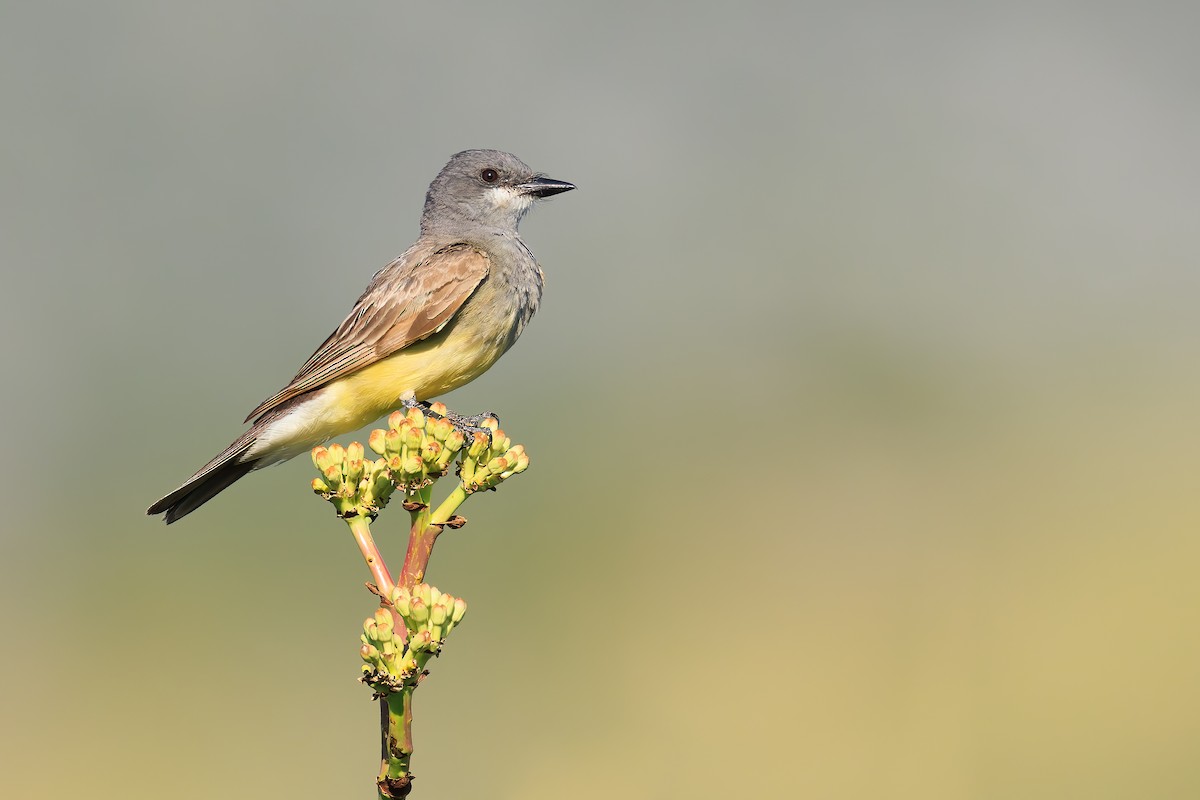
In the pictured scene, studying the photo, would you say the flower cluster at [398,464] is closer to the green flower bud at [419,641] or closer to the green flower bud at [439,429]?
the green flower bud at [439,429]

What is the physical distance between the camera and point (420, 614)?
101 inches

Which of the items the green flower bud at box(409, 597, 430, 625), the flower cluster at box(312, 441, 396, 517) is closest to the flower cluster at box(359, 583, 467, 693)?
the green flower bud at box(409, 597, 430, 625)

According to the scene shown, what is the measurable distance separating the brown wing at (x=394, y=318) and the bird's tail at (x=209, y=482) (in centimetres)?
30

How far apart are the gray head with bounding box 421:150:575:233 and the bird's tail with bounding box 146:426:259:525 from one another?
6.88 ft

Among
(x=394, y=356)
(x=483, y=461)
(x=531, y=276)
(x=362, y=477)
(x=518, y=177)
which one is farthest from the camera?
(x=518, y=177)

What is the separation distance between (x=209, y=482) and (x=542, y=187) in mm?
2762

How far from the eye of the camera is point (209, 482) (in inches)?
185

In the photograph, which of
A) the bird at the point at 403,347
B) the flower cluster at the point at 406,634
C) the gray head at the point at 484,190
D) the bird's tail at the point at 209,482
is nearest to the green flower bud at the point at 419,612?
the flower cluster at the point at 406,634

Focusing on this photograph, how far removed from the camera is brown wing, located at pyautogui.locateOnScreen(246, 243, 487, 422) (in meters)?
5.32

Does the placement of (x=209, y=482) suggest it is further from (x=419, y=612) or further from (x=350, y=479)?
(x=419, y=612)

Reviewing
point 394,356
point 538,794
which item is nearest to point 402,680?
point 394,356

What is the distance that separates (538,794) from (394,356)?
333cm

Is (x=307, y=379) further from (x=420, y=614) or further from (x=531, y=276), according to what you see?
(x=420, y=614)

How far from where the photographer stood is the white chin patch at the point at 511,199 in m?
6.55
